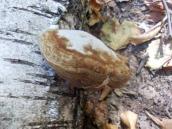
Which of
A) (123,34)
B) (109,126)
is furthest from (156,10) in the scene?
(109,126)

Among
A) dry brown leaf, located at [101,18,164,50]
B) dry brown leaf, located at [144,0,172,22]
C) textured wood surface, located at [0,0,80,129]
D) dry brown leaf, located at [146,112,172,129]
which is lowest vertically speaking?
dry brown leaf, located at [146,112,172,129]

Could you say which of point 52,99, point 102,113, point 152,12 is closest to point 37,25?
point 52,99

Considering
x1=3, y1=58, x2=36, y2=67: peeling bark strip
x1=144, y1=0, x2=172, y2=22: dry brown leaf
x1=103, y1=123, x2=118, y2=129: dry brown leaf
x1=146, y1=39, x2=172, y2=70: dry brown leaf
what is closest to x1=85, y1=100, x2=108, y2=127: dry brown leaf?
x1=103, y1=123, x2=118, y2=129: dry brown leaf

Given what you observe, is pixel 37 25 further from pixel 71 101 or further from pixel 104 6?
pixel 104 6

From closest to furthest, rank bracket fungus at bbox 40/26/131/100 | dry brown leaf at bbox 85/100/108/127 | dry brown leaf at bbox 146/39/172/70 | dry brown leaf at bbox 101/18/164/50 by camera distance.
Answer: bracket fungus at bbox 40/26/131/100, dry brown leaf at bbox 85/100/108/127, dry brown leaf at bbox 146/39/172/70, dry brown leaf at bbox 101/18/164/50

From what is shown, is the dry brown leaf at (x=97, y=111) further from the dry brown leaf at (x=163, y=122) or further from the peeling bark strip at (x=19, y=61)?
the peeling bark strip at (x=19, y=61)

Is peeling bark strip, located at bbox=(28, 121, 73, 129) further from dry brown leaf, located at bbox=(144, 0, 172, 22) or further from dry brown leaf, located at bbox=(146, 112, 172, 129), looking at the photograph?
dry brown leaf, located at bbox=(144, 0, 172, 22)

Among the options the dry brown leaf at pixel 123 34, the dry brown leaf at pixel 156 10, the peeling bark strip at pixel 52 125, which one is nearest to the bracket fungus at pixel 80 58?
the peeling bark strip at pixel 52 125
